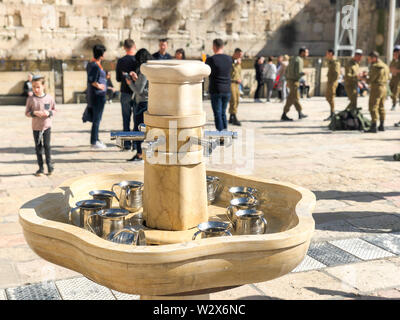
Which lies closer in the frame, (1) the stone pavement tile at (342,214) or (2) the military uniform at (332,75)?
(1) the stone pavement tile at (342,214)

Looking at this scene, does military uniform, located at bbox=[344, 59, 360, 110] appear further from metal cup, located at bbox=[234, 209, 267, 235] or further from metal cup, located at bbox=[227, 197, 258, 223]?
metal cup, located at bbox=[234, 209, 267, 235]

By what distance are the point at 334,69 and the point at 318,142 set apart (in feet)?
10.1

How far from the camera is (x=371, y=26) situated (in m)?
27.2

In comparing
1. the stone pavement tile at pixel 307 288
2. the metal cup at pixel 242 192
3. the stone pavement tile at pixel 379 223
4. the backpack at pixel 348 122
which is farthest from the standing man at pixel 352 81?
the metal cup at pixel 242 192

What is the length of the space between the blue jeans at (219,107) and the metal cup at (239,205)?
6.92 metres

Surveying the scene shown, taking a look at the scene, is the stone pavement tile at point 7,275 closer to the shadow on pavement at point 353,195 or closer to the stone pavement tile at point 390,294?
the stone pavement tile at point 390,294

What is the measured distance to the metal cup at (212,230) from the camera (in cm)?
273

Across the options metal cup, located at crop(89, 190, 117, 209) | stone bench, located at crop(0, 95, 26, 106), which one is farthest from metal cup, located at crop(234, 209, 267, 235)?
stone bench, located at crop(0, 95, 26, 106)

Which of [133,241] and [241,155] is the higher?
[133,241]

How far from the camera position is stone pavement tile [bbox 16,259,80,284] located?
4352 millimetres

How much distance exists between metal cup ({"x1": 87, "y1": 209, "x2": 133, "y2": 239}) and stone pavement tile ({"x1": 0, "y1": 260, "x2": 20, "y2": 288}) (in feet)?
5.36

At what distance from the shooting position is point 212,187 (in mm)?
3588
